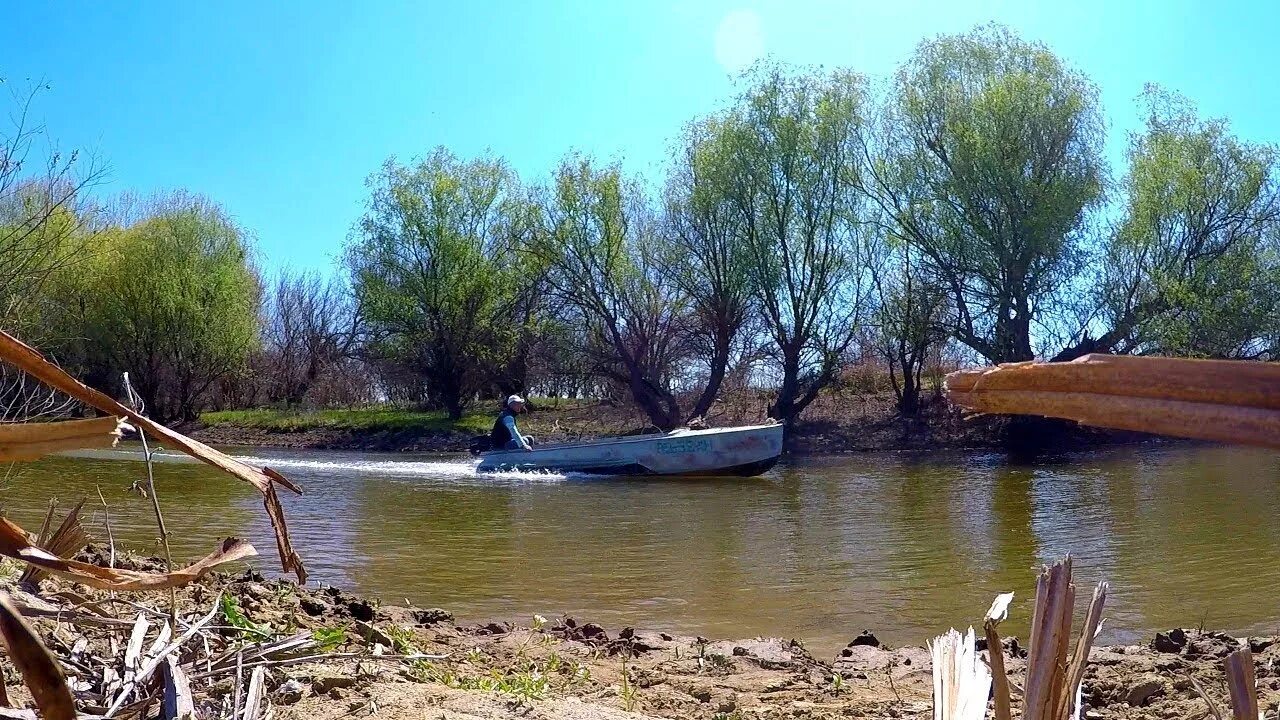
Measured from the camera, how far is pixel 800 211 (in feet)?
101

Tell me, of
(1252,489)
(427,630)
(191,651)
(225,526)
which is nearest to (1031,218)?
(1252,489)

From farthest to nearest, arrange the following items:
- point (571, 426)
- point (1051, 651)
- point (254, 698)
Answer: point (571, 426) → point (254, 698) → point (1051, 651)

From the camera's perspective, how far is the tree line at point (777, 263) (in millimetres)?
27234

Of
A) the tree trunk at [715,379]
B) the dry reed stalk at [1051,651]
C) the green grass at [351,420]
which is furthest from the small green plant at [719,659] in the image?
the green grass at [351,420]

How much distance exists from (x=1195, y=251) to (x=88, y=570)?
104 ft

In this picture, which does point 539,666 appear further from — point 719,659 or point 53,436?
point 53,436

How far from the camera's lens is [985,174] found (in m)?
27.3

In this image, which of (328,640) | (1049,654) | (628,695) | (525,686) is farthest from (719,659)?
(1049,654)

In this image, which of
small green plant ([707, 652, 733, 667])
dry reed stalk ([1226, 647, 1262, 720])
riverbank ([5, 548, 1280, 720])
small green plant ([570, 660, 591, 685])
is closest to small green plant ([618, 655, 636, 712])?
riverbank ([5, 548, 1280, 720])

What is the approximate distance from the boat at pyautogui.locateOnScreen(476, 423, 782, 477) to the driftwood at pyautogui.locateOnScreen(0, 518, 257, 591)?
19707mm

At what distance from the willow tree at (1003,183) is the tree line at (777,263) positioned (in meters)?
0.06

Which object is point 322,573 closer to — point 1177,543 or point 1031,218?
point 1177,543

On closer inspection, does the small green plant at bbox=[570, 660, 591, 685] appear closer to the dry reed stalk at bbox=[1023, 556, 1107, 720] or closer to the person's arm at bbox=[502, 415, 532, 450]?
the dry reed stalk at bbox=[1023, 556, 1107, 720]

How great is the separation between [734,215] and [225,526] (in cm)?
2179
